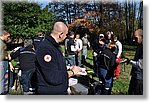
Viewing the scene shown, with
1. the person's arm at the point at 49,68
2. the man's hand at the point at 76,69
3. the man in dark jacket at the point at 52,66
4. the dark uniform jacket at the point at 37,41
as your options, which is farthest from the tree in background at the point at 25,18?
the man's hand at the point at 76,69

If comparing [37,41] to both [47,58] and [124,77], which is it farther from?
[124,77]

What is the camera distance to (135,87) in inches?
235

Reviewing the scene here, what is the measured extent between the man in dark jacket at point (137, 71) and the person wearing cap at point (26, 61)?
1471 millimetres

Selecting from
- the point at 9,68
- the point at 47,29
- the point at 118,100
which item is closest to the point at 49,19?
the point at 47,29

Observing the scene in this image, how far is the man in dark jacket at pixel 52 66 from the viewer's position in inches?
220

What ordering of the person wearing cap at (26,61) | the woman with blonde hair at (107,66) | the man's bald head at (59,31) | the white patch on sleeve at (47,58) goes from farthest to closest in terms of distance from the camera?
the woman with blonde hair at (107,66)
the person wearing cap at (26,61)
the man's bald head at (59,31)
the white patch on sleeve at (47,58)

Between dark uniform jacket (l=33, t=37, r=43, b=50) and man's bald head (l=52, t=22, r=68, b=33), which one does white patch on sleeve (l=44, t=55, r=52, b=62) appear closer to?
dark uniform jacket (l=33, t=37, r=43, b=50)

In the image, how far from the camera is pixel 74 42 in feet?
19.5

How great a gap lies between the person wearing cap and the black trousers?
1458 mm


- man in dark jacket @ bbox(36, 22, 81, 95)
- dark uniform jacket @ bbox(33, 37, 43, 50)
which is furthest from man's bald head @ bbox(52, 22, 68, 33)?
dark uniform jacket @ bbox(33, 37, 43, 50)

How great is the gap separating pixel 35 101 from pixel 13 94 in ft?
1.12

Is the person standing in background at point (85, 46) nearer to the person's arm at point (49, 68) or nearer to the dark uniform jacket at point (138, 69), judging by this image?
the person's arm at point (49, 68)

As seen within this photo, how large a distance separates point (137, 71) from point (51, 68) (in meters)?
1.29

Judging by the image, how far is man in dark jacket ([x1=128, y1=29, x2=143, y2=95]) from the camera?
592cm
